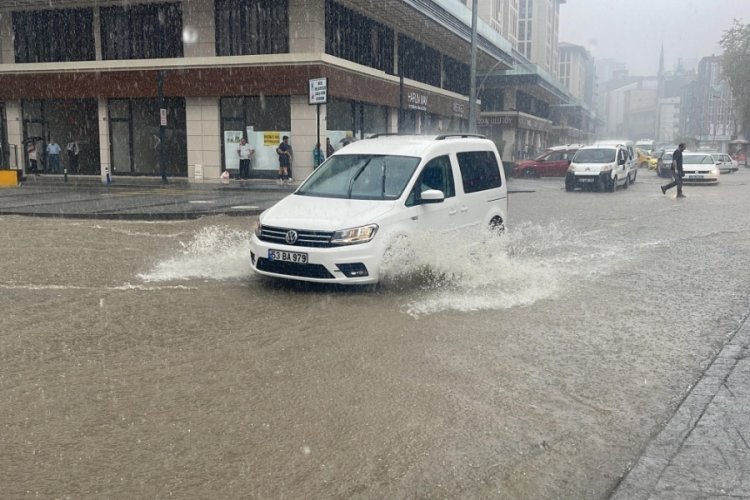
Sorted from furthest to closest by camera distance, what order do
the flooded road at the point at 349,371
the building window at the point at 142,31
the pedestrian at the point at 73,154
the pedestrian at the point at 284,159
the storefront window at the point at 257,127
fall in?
the pedestrian at the point at 73,154 < the building window at the point at 142,31 < the storefront window at the point at 257,127 < the pedestrian at the point at 284,159 < the flooded road at the point at 349,371

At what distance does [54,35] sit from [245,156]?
10734mm

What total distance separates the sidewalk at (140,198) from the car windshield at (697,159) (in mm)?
Result: 17712

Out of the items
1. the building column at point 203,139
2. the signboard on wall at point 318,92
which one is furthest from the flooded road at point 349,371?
the building column at point 203,139

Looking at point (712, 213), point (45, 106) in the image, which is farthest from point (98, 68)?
point (712, 213)

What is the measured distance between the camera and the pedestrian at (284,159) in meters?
26.7

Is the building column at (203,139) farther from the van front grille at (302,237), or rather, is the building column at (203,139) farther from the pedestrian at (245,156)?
the van front grille at (302,237)

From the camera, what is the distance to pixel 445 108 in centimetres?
4041

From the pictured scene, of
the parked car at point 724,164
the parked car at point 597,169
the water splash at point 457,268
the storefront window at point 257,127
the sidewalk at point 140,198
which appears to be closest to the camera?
the water splash at point 457,268

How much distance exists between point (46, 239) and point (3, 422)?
26.3 feet

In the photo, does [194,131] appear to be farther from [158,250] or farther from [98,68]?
[158,250]

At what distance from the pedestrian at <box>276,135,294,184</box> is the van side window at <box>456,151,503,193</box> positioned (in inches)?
680

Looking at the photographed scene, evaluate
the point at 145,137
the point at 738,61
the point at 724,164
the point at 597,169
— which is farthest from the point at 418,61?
the point at 738,61

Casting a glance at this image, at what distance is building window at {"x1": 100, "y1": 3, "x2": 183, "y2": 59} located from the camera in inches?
1138

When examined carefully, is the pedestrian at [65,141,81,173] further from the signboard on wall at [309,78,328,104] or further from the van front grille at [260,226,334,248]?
the van front grille at [260,226,334,248]
